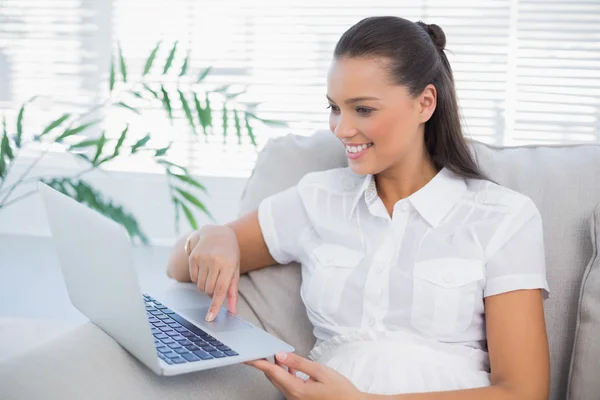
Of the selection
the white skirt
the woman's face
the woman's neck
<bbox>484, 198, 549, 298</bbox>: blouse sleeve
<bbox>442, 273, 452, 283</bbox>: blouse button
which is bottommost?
the white skirt

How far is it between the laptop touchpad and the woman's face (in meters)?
0.36

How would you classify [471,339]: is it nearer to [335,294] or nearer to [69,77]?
[335,294]

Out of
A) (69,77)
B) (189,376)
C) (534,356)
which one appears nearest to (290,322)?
(189,376)

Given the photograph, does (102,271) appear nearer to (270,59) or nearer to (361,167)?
(361,167)

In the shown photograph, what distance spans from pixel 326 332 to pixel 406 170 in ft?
1.18

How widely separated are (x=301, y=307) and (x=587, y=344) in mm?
571

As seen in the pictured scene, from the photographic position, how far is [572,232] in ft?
5.09

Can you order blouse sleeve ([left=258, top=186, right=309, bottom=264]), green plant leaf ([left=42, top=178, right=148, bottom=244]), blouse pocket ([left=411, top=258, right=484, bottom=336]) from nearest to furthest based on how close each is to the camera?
1. blouse pocket ([left=411, top=258, right=484, bottom=336])
2. blouse sleeve ([left=258, top=186, right=309, bottom=264])
3. green plant leaf ([left=42, top=178, right=148, bottom=244])

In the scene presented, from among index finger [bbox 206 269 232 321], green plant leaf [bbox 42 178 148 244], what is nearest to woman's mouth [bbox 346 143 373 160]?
index finger [bbox 206 269 232 321]

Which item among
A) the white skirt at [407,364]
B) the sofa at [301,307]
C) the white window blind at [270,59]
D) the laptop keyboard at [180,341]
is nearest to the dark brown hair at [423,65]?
the sofa at [301,307]

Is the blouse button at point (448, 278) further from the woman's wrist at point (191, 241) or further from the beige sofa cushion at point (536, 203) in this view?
the woman's wrist at point (191, 241)

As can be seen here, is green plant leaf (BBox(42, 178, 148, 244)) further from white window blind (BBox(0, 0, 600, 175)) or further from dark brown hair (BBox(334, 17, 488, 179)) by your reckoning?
dark brown hair (BBox(334, 17, 488, 179))

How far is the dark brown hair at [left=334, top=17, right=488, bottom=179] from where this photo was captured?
1452 mm

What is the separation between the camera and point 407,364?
1401 millimetres
